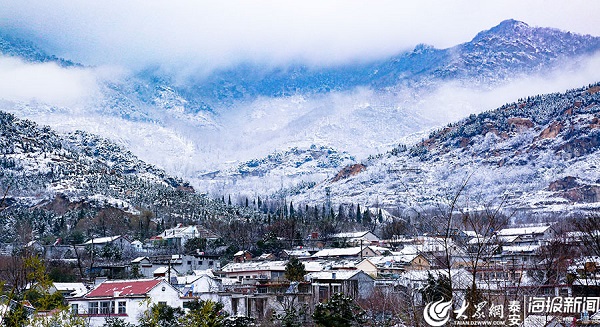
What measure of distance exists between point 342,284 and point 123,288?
13.5 metres

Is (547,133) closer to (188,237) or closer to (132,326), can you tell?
(188,237)

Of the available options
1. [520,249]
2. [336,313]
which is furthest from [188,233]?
[336,313]

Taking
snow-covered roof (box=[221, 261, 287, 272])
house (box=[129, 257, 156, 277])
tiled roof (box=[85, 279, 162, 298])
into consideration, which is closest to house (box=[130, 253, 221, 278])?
house (box=[129, 257, 156, 277])

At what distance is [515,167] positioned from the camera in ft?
609

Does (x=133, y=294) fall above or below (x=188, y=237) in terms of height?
below

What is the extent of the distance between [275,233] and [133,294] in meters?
42.3

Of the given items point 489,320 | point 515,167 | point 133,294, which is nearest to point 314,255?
point 133,294

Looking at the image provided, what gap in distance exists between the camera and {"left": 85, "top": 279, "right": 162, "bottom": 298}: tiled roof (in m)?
40.0

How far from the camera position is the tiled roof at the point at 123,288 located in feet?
131

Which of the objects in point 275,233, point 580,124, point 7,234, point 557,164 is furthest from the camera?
point 580,124

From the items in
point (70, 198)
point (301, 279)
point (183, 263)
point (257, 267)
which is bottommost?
point (301, 279)

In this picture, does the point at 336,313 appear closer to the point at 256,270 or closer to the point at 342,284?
the point at 342,284

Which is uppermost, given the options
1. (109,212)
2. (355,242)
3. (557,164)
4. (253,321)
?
(557,164)

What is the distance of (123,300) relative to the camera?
39.8 m
